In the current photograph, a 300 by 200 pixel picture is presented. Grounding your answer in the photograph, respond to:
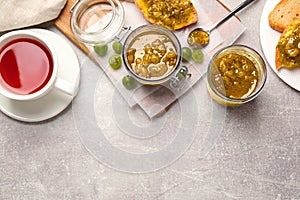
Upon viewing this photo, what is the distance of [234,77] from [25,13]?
0.53m

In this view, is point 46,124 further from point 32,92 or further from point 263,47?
point 263,47

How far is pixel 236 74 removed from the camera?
1.21 m

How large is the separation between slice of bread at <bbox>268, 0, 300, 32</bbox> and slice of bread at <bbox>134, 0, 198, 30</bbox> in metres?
0.19

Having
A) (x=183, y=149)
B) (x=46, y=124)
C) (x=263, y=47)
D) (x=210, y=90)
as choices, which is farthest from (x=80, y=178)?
(x=263, y=47)

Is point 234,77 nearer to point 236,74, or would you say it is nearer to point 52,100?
point 236,74

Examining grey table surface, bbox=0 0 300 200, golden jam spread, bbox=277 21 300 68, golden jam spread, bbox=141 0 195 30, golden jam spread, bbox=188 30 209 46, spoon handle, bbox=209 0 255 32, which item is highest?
golden jam spread, bbox=141 0 195 30

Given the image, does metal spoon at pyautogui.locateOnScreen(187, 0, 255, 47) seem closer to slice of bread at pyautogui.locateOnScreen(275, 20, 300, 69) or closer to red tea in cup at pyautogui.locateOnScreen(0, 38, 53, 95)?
slice of bread at pyautogui.locateOnScreen(275, 20, 300, 69)

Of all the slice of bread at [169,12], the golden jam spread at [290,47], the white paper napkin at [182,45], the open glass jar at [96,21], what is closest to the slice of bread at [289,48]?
the golden jam spread at [290,47]

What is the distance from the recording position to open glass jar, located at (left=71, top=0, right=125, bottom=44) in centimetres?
125

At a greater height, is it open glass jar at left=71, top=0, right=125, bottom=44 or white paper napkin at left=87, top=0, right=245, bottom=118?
open glass jar at left=71, top=0, right=125, bottom=44

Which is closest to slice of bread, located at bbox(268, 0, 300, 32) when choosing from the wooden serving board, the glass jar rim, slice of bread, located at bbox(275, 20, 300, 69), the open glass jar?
slice of bread, located at bbox(275, 20, 300, 69)

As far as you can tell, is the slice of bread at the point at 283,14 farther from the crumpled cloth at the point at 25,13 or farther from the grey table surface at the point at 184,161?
the crumpled cloth at the point at 25,13

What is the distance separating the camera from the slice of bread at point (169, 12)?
4.14 ft

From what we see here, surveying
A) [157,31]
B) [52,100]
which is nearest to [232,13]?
[157,31]
